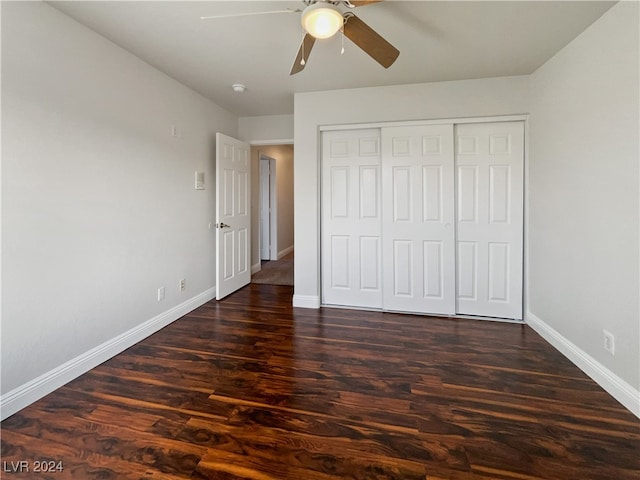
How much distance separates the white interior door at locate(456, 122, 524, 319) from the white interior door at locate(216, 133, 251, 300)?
2643mm

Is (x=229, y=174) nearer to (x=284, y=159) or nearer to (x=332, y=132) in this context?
(x=332, y=132)

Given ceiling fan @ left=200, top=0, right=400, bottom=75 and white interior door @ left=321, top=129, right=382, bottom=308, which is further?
white interior door @ left=321, top=129, right=382, bottom=308

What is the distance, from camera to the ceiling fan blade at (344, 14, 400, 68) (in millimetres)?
1778

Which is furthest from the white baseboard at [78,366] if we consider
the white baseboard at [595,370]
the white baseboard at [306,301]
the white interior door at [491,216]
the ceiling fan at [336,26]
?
the white baseboard at [595,370]

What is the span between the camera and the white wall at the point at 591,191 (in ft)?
6.00

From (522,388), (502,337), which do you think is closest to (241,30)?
(522,388)

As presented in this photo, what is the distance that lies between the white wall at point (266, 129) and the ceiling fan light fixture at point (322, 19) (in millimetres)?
2673

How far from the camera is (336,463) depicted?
144cm

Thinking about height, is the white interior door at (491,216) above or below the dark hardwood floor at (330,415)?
above

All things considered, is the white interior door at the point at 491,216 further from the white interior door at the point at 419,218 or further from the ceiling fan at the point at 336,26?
the ceiling fan at the point at 336,26

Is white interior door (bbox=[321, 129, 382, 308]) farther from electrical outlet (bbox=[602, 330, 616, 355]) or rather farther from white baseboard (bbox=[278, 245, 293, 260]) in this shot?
white baseboard (bbox=[278, 245, 293, 260])

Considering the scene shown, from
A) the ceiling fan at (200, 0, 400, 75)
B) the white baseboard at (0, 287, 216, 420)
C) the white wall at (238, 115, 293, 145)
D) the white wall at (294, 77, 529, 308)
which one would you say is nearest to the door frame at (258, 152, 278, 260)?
the white wall at (238, 115, 293, 145)

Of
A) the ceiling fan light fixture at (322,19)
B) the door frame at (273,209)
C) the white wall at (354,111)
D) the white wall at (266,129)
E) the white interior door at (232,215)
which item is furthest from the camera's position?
the door frame at (273,209)

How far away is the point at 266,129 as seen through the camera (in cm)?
440
